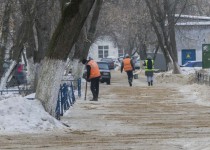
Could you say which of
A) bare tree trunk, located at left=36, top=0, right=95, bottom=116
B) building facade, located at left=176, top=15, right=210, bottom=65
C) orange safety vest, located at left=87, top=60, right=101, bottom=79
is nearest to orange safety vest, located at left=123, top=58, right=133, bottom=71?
orange safety vest, located at left=87, top=60, right=101, bottom=79

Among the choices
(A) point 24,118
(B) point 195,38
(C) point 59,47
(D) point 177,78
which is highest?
(B) point 195,38

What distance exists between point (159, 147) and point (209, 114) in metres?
5.77

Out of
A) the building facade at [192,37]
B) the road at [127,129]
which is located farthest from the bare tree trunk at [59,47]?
the building facade at [192,37]

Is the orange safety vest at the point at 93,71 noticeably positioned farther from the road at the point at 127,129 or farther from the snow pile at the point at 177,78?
the snow pile at the point at 177,78

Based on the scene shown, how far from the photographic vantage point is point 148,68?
31109 mm

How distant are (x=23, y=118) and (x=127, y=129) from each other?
90.0 inches

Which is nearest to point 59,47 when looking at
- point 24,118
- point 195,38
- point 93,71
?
point 24,118

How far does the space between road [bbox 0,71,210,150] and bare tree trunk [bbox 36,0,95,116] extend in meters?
0.82

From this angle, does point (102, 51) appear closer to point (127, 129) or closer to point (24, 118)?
point (127, 129)

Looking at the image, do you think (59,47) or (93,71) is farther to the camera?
(93,71)

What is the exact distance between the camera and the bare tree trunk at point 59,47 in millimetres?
13211

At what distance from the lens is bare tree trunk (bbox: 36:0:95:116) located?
43.3 ft

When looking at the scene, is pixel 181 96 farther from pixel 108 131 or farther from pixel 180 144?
pixel 180 144

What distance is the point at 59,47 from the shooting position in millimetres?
13547
